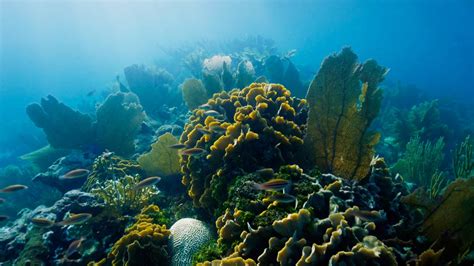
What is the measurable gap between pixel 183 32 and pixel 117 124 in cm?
16160

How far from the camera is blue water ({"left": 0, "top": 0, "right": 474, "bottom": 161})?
82.4 metres

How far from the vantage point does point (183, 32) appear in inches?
6245

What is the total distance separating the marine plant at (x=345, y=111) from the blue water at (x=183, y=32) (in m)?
59.3

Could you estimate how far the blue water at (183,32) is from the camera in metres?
82.4

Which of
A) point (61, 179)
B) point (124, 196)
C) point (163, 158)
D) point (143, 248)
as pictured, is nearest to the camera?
point (143, 248)

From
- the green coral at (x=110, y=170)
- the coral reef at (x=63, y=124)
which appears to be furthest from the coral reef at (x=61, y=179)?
the coral reef at (x=63, y=124)

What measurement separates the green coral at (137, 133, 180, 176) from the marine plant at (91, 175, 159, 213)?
3.26 feet

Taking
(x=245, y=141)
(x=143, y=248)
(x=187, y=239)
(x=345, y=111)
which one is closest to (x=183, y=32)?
(x=245, y=141)

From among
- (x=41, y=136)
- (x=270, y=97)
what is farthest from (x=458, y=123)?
(x=41, y=136)

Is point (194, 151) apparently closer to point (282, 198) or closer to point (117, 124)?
point (282, 198)

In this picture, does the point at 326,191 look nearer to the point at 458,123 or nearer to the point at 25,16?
the point at 458,123

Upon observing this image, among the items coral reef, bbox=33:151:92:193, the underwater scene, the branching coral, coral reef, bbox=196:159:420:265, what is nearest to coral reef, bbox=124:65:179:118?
the underwater scene

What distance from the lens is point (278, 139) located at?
4.39 meters

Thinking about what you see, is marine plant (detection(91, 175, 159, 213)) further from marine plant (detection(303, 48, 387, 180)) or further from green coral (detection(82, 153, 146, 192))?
marine plant (detection(303, 48, 387, 180))
